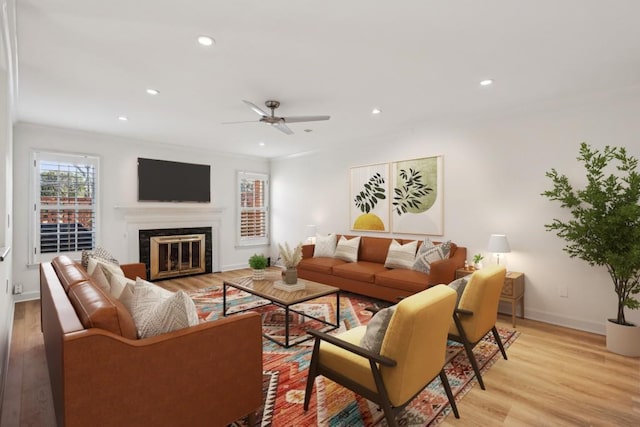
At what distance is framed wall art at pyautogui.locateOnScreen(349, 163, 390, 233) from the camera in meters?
5.29

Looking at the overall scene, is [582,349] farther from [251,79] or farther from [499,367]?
[251,79]

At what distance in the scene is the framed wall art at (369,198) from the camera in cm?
529

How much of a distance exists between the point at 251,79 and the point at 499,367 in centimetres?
345

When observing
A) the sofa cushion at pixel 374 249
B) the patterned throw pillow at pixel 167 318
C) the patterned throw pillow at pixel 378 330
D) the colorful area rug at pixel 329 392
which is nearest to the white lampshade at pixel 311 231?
the sofa cushion at pixel 374 249

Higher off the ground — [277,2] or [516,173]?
[277,2]

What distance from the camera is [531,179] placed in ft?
12.5

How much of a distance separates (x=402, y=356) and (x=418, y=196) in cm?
358

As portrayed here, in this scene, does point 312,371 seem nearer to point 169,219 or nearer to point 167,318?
point 167,318

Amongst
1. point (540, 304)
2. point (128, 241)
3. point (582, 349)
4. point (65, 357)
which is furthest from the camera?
point (128, 241)

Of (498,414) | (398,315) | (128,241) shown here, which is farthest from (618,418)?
(128,241)

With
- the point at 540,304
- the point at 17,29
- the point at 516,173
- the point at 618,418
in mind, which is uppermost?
the point at 17,29

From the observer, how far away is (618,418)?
2.04m

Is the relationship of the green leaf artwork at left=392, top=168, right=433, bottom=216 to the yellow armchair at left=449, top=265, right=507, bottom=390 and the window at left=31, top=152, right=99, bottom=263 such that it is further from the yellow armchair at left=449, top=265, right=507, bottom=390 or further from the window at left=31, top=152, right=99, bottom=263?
the window at left=31, top=152, right=99, bottom=263

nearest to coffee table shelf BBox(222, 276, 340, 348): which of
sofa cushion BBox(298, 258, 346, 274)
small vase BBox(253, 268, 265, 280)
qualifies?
small vase BBox(253, 268, 265, 280)
